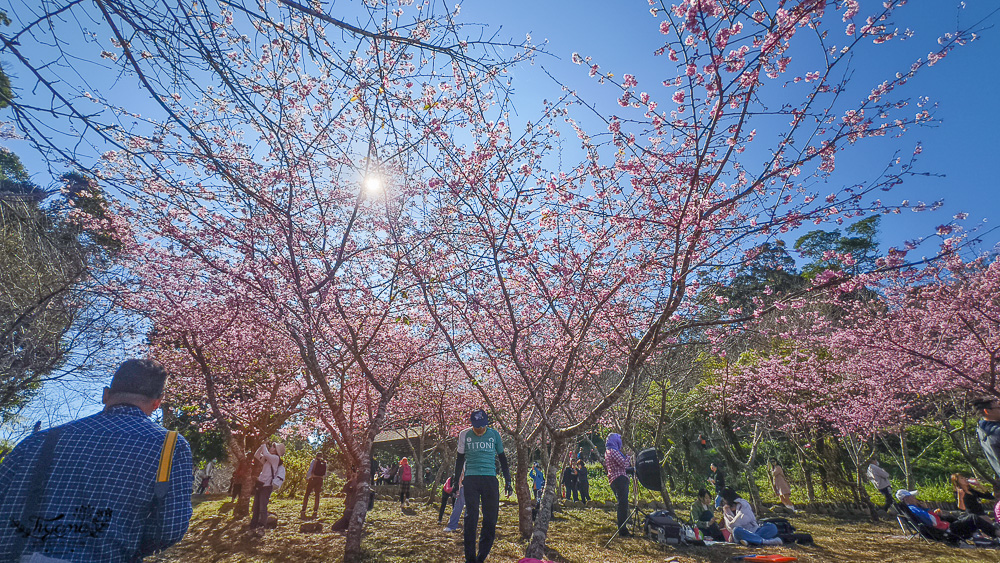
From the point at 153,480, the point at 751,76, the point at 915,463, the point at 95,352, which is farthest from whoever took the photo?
the point at 915,463

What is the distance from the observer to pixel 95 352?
335 inches

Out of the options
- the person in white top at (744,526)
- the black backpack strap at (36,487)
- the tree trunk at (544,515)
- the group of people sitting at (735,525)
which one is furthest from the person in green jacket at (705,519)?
the black backpack strap at (36,487)

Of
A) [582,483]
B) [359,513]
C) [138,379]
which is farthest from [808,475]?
[138,379]

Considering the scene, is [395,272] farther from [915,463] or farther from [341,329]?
[915,463]

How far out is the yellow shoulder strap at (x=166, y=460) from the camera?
6.32 feet

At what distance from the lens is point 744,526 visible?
7.35 meters

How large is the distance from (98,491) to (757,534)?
872 centimetres

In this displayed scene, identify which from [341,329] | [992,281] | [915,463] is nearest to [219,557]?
[341,329]

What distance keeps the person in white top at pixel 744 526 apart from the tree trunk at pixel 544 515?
4123 millimetres

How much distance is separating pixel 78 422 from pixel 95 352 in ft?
29.7

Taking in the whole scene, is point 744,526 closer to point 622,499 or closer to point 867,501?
point 622,499

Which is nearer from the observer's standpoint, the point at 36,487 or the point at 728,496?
the point at 36,487

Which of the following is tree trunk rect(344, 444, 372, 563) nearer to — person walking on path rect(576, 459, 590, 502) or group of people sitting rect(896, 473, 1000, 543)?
group of people sitting rect(896, 473, 1000, 543)

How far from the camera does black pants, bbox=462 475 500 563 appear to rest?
4.78 m
